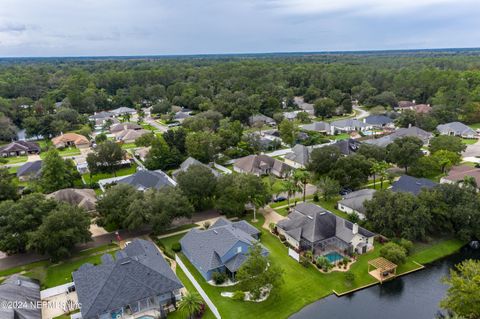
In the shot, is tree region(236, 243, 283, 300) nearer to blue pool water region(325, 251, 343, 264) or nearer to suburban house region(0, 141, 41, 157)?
blue pool water region(325, 251, 343, 264)

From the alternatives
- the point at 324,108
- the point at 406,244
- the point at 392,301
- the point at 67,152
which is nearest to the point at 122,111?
the point at 67,152

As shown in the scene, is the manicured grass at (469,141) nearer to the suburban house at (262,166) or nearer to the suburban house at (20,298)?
the suburban house at (262,166)

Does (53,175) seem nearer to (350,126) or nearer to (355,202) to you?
(355,202)

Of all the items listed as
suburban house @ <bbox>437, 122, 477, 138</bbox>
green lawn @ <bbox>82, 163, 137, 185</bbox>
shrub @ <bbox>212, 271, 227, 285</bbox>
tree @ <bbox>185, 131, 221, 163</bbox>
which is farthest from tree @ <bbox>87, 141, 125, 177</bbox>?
suburban house @ <bbox>437, 122, 477, 138</bbox>

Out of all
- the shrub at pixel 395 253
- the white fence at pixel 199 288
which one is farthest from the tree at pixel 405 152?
the white fence at pixel 199 288

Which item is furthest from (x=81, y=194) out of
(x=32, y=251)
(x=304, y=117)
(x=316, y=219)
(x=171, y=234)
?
(x=304, y=117)
